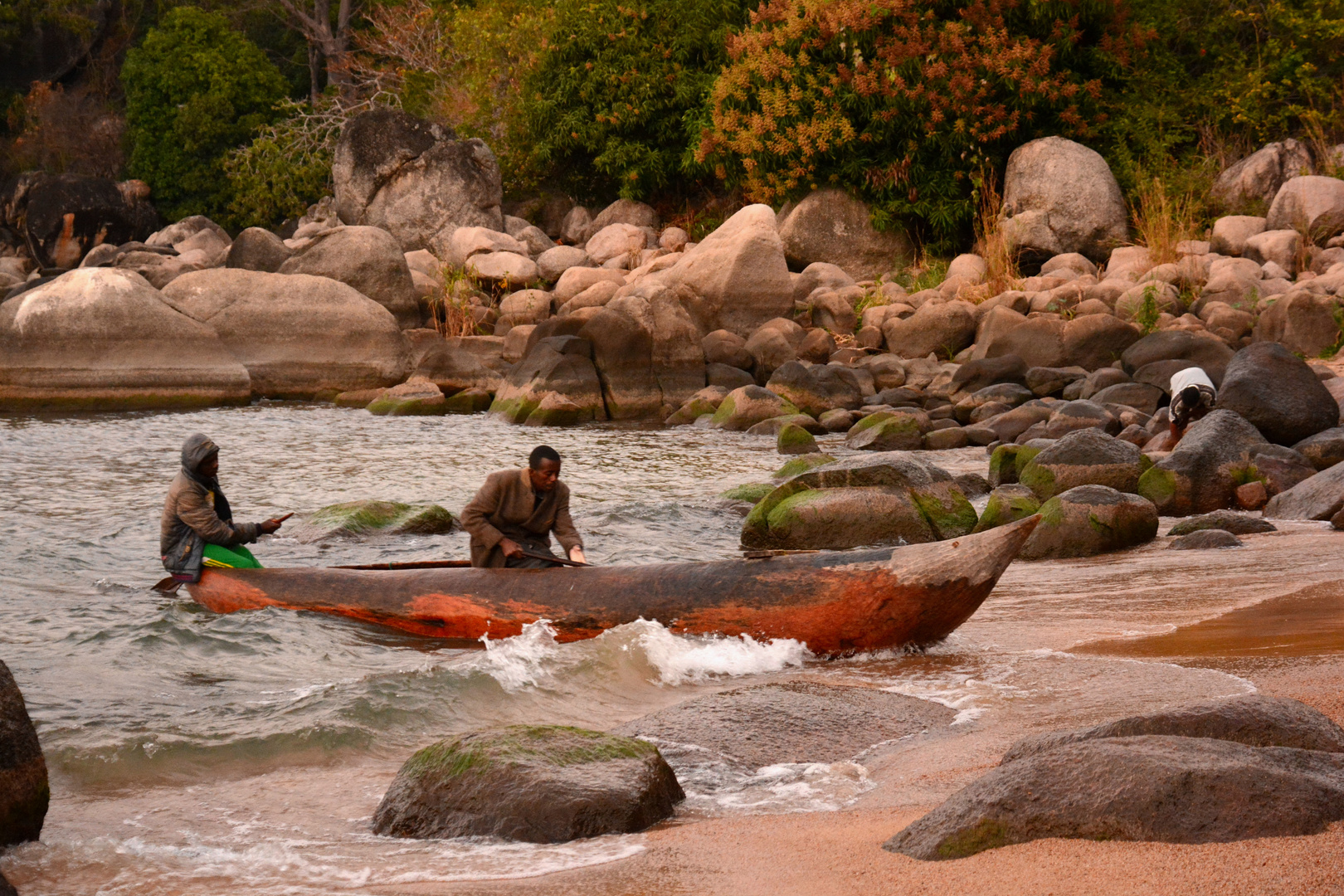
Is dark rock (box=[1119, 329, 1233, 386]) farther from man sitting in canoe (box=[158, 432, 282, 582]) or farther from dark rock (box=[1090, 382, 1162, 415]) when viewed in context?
man sitting in canoe (box=[158, 432, 282, 582])

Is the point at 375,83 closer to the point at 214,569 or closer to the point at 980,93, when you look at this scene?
the point at 980,93

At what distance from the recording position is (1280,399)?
12234 millimetres

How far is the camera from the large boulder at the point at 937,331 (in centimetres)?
2053

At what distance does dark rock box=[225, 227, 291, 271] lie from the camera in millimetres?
25438

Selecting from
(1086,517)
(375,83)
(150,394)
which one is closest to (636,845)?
(1086,517)

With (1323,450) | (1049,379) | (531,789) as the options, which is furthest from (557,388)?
(531,789)

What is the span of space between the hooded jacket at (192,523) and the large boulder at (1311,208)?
18.8 meters

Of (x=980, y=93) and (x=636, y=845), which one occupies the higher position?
(x=980, y=93)

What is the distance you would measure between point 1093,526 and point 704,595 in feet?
12.5

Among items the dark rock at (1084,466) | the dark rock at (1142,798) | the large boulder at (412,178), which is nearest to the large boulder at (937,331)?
the dark rock at (1084,466)

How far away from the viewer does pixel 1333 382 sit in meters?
14.3

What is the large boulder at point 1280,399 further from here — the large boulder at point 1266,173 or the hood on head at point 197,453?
the large boulder at point 1266,173

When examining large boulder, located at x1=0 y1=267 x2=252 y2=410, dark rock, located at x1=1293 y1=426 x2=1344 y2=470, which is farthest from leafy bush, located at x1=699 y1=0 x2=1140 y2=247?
dark rock, located at x1=1293 y1=426 x2=1344 y2=470

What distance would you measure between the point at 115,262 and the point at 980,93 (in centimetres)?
1853
